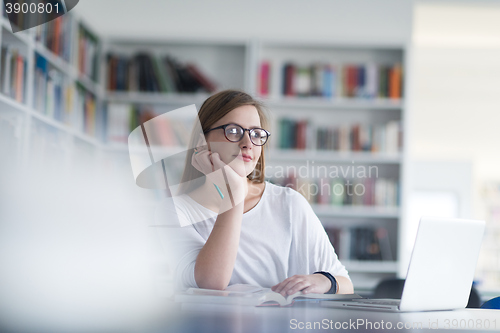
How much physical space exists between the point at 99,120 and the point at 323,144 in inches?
58.5

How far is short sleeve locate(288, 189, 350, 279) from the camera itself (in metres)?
1.19

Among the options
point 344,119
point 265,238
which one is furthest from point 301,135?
point 265,238

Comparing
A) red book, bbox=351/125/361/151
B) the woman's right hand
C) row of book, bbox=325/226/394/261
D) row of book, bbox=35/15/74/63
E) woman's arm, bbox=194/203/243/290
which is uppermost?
row of book, bbox=35/15/74/63

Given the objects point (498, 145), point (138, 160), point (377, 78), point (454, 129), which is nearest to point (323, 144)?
point (377, 78)

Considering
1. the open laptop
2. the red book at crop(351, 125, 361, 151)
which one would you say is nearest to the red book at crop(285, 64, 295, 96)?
the red book at crop(351, 125, 361, 151)

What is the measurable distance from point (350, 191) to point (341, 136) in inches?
14.5

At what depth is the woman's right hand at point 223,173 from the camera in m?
1.01

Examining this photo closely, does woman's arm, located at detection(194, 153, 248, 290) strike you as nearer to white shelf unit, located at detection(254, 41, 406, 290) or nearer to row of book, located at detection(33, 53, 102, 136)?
row of book, located at detection(33, 53, 102, 136)

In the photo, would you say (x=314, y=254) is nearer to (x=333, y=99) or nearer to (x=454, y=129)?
(x=333, y=99)

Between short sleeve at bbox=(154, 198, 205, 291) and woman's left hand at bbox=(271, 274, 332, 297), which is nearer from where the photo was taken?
woman's left hand at bbox=(271, 274, 332, 297)

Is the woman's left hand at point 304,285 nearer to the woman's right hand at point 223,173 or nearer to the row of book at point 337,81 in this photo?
the woman's right hand at point 223,173

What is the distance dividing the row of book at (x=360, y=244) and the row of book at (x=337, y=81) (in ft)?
2.93

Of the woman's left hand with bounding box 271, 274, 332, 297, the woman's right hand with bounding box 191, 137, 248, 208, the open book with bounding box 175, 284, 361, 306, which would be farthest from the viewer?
the woman's right hand with bounding box 191, 137, 248, 208

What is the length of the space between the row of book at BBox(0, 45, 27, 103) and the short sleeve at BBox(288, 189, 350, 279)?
146 centimetres
